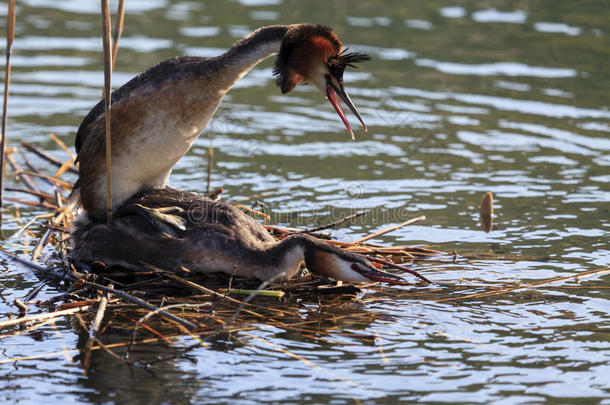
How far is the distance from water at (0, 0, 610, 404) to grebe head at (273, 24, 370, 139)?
5.15 ft

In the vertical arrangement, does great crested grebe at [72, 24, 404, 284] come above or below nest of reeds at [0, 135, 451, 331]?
above

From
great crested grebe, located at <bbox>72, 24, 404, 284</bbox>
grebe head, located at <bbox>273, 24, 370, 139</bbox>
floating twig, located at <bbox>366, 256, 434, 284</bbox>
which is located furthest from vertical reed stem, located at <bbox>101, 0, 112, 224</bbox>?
floating twig, located at <bbox>366, 256, 434, 284</bbox>

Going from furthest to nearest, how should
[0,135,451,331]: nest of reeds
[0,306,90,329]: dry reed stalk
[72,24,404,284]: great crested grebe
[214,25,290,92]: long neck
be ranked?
[214,25,290,92]: long neck < [72,24,404,284]: great crested grebe < [0,135,451,331]: nest of reeds < [0,306,90,329]: dry reed stalk

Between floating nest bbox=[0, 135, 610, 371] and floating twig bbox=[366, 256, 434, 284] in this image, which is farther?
floating twig bbox=[366, 256, 434, 284]

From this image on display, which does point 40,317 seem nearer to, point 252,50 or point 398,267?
point 252,50

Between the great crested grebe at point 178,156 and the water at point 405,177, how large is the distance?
44 cm

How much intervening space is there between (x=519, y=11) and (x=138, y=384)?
39.5ft

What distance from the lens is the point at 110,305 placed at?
6020mm

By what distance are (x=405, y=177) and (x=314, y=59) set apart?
314 cm

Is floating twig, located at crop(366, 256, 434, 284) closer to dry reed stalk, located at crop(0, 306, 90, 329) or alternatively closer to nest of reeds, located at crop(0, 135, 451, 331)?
nest of reeds, located at crop(0, 135, 451, 331)

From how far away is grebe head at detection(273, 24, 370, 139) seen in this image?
6.29 meters

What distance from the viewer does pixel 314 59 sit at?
21.1 feet

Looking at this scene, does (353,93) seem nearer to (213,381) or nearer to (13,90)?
(13,90)

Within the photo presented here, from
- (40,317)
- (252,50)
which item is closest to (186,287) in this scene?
(40,317)
